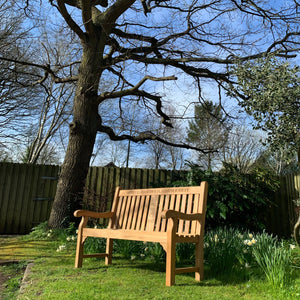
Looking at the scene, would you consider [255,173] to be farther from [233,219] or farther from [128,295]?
[128,295]

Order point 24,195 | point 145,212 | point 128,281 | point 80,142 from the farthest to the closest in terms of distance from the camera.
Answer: point 24,195 < point 80,142 < point 145,212 < point 128,281

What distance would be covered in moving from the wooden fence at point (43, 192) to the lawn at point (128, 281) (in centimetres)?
364

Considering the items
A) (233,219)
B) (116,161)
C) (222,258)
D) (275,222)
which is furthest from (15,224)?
(116,161)

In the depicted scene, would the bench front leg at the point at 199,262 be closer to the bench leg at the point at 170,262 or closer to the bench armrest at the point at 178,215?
the bench armrest at the point at 178,215

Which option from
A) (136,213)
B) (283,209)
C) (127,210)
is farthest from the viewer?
(283,209)

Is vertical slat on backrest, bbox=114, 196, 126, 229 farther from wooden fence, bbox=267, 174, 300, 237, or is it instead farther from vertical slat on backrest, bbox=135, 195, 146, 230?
wooden fence, bbox=267, 174, 300, 237

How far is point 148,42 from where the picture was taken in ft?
22.3

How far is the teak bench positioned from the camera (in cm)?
276

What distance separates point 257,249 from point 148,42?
5203 mm

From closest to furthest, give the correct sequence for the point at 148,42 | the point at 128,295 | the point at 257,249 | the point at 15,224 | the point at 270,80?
the point at 128,295
the point at 257,249
the point at 270,80
the point at 148,42
the point at 15,224

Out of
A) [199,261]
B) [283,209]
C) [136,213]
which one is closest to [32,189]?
[136,213]

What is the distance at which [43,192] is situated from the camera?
7.98 metres

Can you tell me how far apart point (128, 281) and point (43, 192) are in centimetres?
572

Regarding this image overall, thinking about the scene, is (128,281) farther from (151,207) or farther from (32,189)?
(32,189)
